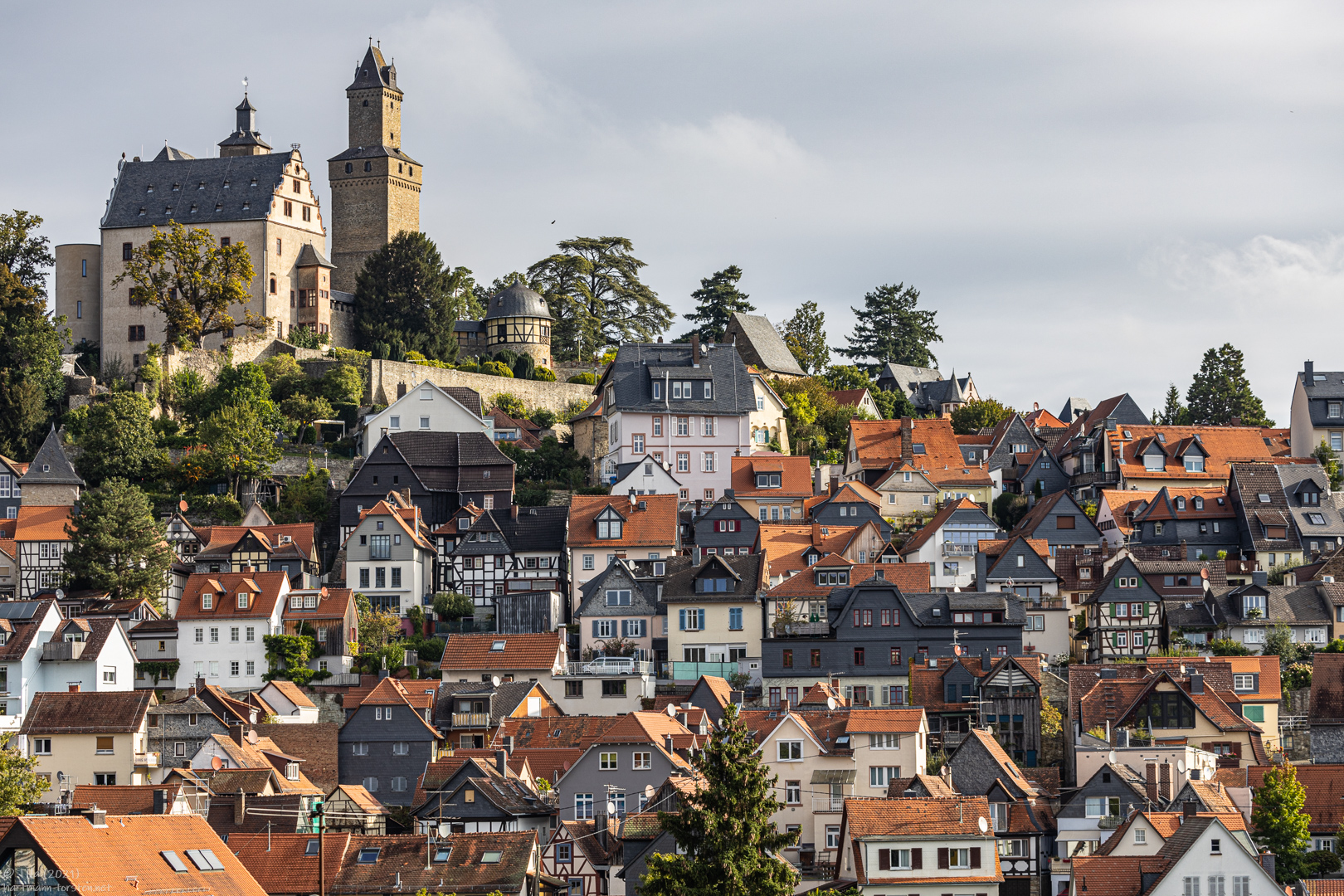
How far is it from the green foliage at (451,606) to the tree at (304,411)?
62.4 ft

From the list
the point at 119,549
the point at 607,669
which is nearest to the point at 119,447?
the point at 119,549

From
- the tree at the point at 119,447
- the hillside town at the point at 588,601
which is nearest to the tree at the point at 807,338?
the hillside town at the point at 588,601

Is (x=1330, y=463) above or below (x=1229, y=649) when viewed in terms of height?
above

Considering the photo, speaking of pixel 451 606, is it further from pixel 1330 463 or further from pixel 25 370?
pixel 1330 463

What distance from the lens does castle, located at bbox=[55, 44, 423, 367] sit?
334 ft

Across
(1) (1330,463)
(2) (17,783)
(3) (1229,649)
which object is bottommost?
(2) (17,783)

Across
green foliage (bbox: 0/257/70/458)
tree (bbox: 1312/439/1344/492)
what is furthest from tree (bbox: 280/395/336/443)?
tree (bbox: 1312/439/1344/492)

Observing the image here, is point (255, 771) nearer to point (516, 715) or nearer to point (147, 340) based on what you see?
point (516, 715)

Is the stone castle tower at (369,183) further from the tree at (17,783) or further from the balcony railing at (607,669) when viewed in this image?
the tree at (17,783)

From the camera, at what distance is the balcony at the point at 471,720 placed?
65.3 m

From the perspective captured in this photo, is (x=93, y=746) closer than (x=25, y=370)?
Yes

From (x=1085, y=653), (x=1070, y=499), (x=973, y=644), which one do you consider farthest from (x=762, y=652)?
(x=1070, y=499)

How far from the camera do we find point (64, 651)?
224ft

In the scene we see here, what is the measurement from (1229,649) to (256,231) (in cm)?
5848
